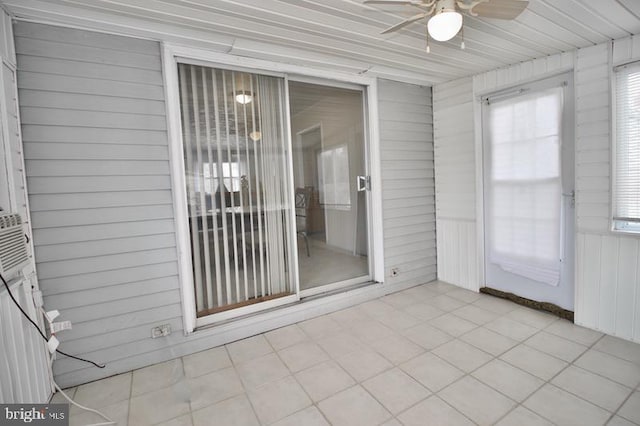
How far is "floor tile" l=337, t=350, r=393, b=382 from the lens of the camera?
7.29ft

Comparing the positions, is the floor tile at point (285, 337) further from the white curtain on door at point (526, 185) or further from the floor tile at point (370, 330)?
→ the white curtain on door at point (526, 185)

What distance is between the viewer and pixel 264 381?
86.0 inches

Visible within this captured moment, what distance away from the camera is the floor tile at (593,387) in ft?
6.11

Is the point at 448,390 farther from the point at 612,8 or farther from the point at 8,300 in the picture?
the point at 612,8

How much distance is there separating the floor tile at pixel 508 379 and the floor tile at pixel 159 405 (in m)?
1.99

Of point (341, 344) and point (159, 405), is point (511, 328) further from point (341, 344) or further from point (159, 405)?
point (159, 405)

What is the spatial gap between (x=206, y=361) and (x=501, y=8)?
3113 millimetres

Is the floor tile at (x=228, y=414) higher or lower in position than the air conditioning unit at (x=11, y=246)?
lower

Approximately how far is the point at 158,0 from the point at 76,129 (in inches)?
41.2

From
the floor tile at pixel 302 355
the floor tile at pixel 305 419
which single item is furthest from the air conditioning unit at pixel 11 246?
the floor tile at pixel 302 355

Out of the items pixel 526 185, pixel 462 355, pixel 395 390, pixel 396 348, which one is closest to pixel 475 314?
pixel 462 355

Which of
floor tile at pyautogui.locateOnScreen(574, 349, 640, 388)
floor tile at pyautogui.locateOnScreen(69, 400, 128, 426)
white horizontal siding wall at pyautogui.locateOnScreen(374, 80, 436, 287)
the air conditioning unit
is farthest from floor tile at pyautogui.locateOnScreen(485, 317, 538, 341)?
the air conditioning unit

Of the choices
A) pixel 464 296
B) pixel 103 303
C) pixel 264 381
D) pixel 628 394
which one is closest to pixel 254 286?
pixel 264 381

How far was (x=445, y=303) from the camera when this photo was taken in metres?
3.40
